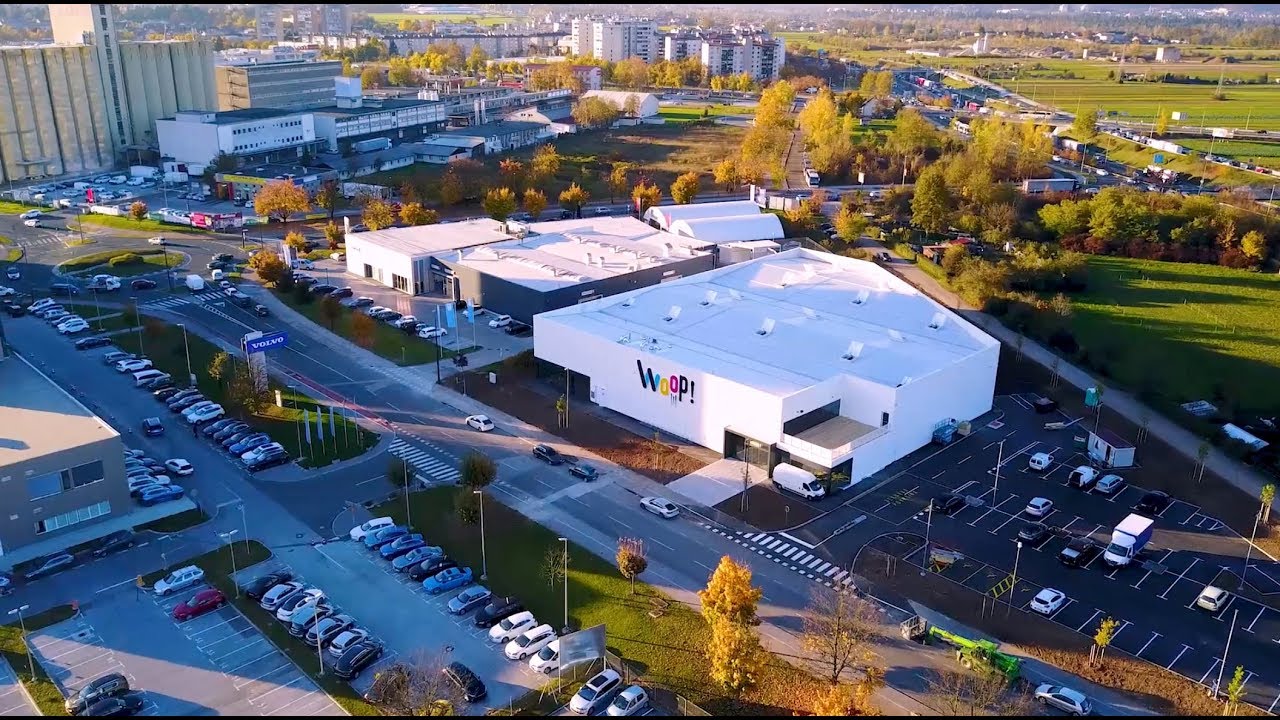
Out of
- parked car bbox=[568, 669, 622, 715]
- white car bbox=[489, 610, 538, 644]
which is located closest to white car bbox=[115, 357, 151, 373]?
white car bbox=[489, 610, 538, 644]

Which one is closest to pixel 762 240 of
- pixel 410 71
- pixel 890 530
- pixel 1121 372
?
pixel 1121 372

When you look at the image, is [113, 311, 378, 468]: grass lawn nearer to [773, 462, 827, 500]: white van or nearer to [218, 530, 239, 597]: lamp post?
[218, 530, 239, 597]: lamp post

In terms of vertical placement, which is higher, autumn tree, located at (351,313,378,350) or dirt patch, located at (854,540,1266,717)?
autumn tree, located at (351,313,378,350)

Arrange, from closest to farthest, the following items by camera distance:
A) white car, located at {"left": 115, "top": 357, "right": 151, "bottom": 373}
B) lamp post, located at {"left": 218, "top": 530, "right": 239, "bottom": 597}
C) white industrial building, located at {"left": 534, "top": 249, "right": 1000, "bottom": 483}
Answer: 1. lamp post, located at {"left": 218, "top": 530, "right": 239, "bottom": 597}
2. white industrial building, located at {"left": 534, "top": 249, "right": 1000, "bottom": 483}
3. white car, located at {"left": 115, "top": 357, "right": 151, "bottom": 373}

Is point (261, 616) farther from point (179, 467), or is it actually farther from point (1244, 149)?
point (1244, 149)

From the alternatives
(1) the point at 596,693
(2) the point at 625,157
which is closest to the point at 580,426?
(1) the point at 596,693

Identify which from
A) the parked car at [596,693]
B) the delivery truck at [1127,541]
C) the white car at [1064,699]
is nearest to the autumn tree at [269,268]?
the parked car at [596,693]
